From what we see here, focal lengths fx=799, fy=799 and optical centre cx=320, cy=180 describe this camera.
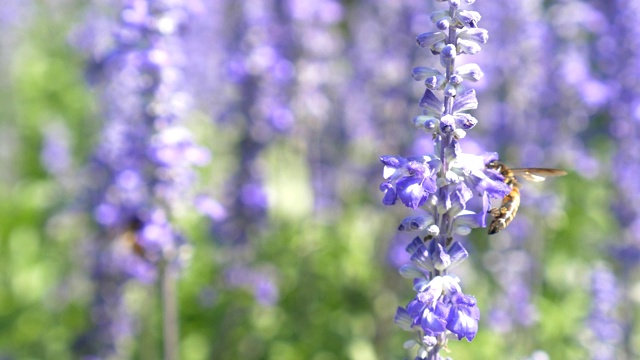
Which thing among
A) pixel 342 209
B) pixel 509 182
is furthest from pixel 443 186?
pixel 342 209

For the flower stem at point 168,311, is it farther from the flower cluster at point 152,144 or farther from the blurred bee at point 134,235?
the blurred bee at point 134,235

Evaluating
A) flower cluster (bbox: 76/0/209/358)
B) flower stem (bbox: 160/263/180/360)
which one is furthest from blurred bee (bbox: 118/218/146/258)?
flower stem (bbox: 160/263/180/360)

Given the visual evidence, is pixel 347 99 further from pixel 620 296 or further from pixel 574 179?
pixel 620 296

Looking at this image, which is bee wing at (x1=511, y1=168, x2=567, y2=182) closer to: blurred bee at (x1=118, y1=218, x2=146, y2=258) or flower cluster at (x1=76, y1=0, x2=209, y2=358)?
flower cluster at (x1=76, y1=0, x2=209, y2=358)

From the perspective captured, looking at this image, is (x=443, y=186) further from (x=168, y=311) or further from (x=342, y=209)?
(x=342, y=209)

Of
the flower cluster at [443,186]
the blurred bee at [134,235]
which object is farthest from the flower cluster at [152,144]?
the flower cluster at [443,186]

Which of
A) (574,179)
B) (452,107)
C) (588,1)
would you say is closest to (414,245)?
(452,107)
